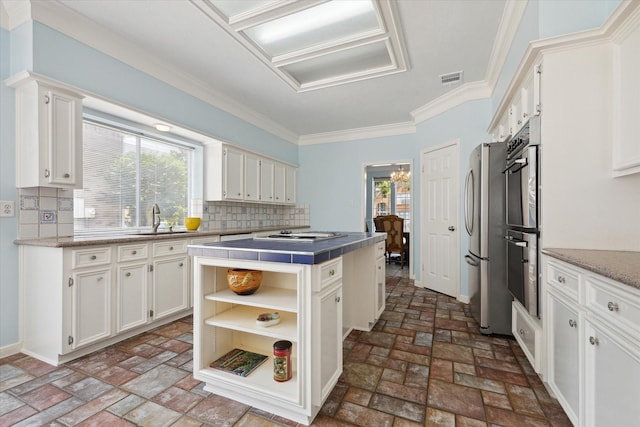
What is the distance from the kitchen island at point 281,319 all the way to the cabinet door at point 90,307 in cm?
106

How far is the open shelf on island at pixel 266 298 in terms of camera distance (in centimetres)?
154

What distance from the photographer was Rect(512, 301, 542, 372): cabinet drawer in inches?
68.1

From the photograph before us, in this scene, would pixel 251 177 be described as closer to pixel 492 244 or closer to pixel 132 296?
pixel 132 296

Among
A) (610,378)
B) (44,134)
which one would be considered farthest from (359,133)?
(610,378)

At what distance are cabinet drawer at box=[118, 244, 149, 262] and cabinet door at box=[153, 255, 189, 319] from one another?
154 mm

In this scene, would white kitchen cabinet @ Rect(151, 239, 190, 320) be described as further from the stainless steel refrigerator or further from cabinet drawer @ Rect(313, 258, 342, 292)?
the stainless steel refrigerator

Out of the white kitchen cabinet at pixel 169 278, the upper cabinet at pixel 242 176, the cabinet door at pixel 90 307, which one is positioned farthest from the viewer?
the upper cabinet at pixel 242 176

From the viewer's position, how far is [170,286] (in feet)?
9.17

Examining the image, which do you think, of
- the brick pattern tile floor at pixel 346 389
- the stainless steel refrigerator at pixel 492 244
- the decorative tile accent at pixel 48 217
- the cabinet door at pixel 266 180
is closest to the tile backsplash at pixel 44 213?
the decorative tile accent at pixel 48 217

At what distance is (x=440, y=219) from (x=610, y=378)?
3.09 metres

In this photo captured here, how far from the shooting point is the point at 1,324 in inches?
81.2

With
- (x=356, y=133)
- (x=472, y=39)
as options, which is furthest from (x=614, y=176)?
(x=356, y=133)

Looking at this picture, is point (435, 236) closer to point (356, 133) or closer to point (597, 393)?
point (356, 133)

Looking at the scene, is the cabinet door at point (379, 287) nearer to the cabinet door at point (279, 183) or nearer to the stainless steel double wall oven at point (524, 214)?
the stainless steel double wall oven at point (524, 214)
